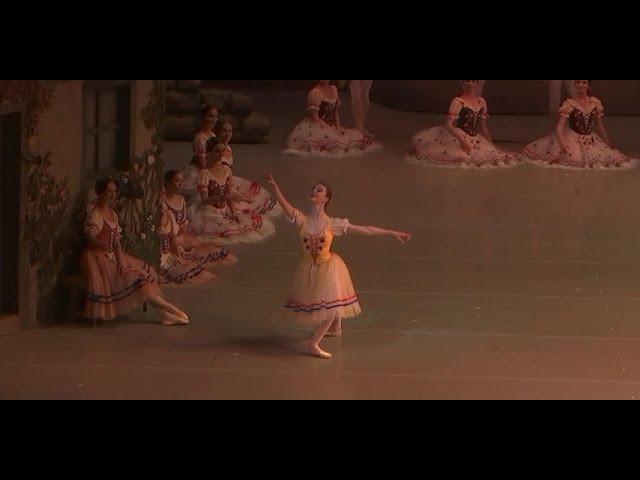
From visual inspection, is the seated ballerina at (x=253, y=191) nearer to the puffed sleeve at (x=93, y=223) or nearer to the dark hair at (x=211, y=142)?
the dark hair at (x=211, y=142)

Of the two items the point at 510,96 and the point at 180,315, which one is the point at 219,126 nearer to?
the point at 180,315

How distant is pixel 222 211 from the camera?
35.8 ft

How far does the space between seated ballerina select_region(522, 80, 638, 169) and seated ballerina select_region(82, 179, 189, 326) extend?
5473 millimetres

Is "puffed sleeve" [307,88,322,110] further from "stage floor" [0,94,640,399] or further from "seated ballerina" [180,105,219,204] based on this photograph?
"seated ballerina" [180,105,219,204]

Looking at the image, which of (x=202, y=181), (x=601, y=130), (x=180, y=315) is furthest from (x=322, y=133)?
(x=180, y=315)

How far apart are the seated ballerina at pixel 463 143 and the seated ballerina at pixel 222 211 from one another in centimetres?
261

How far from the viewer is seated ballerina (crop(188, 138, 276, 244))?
1061 cm

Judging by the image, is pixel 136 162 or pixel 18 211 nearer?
pixel 18 211

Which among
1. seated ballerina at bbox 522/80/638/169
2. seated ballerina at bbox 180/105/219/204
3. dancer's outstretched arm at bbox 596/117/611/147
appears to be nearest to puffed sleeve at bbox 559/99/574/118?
seated ballerina at bbox 522/80/638/169

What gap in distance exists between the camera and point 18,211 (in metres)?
8.52

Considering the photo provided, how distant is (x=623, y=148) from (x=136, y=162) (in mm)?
6169

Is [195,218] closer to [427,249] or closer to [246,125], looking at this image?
[427,249]

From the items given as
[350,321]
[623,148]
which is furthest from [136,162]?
[623,148]

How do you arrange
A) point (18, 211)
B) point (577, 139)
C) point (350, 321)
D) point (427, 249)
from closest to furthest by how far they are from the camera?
1. point (18, 211)
2. point (350, 321)
3. point (427, 249)
4. point (577, 139)
